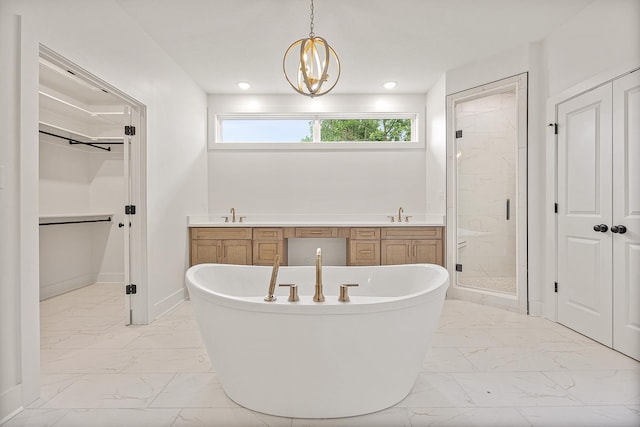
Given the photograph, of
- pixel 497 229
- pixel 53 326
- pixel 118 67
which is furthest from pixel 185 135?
pixel 497 229

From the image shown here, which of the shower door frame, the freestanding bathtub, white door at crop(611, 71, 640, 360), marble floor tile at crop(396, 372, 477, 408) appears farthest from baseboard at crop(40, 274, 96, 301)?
white door at crop(611, 71, 640, 360)

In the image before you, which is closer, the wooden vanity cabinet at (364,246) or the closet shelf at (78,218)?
the closet shelf at (78,218)

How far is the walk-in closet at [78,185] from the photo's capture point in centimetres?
377

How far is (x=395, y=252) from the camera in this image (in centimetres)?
396

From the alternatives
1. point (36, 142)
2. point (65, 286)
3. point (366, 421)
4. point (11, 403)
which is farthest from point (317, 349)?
point (65, 286)

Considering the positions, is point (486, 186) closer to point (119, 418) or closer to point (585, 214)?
point (585, 214)

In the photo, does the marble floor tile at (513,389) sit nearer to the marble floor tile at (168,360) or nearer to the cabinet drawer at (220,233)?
the marble floor tile at (168,360)

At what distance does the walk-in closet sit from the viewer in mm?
3773

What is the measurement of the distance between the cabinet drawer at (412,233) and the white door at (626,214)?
170 centimetres

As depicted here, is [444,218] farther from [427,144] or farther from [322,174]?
[322,174]

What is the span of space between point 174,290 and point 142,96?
1994mm

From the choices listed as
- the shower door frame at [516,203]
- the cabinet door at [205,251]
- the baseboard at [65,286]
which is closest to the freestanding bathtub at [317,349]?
the shower door frame at [516,203]

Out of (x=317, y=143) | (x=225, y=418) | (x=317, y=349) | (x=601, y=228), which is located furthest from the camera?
(x=317, y=143)

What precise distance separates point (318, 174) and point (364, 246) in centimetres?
128
